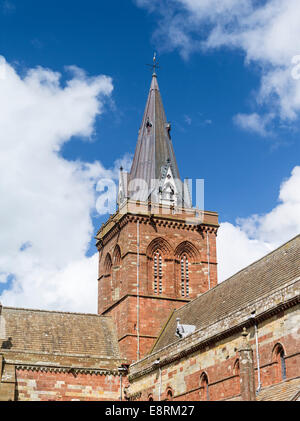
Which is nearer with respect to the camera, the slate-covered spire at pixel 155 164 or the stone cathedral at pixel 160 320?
the stone cathedral at pixel 160 320

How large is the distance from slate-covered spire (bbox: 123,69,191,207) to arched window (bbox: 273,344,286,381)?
21.3m

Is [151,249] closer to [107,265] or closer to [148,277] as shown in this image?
[148,277]

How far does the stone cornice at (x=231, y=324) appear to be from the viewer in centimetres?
2458

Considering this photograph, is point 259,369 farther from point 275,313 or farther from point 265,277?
point 265,277

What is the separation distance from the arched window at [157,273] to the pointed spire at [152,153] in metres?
4.41

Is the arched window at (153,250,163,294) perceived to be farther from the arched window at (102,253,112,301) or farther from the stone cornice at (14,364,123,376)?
the stone cornice at (14,364,123,376)

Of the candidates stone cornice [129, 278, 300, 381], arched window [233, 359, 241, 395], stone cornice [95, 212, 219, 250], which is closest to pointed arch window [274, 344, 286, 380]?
stone cornice [129, 278, 300, 381]

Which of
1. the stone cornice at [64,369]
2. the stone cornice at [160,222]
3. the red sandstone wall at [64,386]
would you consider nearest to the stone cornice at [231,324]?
the stone cornice at [64,369]

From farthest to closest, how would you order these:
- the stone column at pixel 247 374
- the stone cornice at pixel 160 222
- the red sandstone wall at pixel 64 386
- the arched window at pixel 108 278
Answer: the arched window at pixel 108 278 → the stone cornice at pixel 160 222 → the red sandstone wall at pixel 64 386 → the stone column at pixel 247 374

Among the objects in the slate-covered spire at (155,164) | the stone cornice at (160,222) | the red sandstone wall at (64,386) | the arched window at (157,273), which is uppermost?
the slate-covered spire at (155,164)

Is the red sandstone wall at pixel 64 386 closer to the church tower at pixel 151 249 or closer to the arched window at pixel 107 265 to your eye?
the church tower at pixel 151 249

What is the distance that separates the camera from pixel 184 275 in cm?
4412
